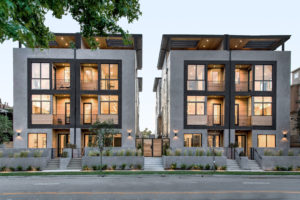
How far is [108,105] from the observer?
923 inches

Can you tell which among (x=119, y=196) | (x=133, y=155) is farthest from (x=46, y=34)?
(x=133, y=155)

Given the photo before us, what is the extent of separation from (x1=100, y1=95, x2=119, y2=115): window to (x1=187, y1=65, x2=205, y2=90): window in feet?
27.2

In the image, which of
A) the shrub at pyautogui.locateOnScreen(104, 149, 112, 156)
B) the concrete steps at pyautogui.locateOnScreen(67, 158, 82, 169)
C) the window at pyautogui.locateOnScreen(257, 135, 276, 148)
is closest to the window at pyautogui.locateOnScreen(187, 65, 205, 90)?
the window at pyautogui.locateOnScreen(257, 135, 276, 148)

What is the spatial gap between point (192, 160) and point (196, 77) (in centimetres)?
906

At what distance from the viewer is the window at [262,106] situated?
76.8 ft

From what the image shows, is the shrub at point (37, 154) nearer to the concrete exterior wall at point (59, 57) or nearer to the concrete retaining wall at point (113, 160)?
the concrete exterior wall at point (59, 57)

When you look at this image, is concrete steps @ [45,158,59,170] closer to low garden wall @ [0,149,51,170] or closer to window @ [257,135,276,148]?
low garden wall @ [0,149,51,170]

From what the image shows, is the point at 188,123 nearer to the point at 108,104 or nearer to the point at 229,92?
the point at 229,92

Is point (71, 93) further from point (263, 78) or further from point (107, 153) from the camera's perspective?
point (263, 78)

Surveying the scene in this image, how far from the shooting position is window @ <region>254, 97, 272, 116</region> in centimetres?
2342

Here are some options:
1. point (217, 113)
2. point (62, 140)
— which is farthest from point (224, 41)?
point (62, 140)

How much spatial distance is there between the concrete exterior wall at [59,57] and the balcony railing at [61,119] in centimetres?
124

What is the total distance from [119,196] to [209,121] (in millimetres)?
15912

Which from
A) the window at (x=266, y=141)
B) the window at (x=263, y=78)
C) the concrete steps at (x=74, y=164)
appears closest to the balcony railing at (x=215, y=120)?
the window at (x=266, y=141)
